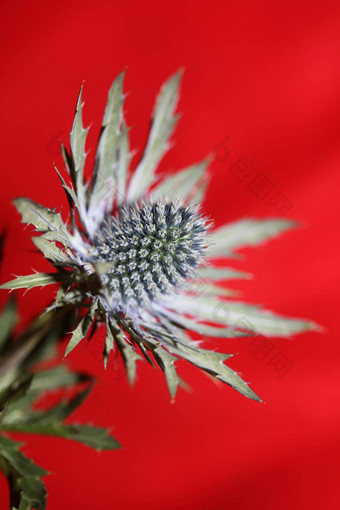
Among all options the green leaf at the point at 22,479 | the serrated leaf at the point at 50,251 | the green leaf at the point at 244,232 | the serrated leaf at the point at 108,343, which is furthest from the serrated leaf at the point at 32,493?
the green leaf at the point at 244,232

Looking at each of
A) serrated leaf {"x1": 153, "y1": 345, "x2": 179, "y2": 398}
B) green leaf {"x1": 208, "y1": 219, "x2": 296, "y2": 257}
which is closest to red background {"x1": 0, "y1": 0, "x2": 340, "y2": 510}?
green leaf {"x1": 208, "y1": 219, "x2": 296, "y2": 257}

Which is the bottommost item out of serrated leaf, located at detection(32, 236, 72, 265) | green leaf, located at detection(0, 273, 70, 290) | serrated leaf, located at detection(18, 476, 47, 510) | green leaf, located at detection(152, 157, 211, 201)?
serrated leaf, located at detection(18, 476, 47, 510)

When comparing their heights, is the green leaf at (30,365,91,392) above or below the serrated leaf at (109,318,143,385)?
above

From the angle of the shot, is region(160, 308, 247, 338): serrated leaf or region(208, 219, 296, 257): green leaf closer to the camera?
region(160, 308, 247, 338): serrated leaf

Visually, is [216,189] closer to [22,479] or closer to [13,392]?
[13,392]

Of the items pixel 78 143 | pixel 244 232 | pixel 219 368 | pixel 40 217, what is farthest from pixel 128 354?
pixel 244 232

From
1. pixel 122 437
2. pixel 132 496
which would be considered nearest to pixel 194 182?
pixel 122 437

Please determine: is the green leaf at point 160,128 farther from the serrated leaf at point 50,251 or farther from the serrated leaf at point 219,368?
the serrated leaf at point 219,368

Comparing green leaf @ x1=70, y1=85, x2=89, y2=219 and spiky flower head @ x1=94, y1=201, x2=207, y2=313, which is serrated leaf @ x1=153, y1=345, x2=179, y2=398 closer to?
spiky flower head @ x1=94, y1=201, x2=207, y2=313
